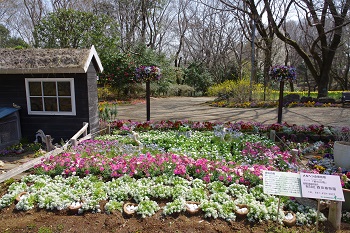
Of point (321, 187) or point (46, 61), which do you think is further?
point (46, 61)

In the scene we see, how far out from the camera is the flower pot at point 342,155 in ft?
16.1

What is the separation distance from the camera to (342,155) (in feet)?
16.3

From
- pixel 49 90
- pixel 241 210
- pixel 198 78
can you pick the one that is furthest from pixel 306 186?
pixel 198 78

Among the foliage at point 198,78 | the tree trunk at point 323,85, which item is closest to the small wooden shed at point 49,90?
the tree trunk at point 323,85

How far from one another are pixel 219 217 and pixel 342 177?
2091 millimetres

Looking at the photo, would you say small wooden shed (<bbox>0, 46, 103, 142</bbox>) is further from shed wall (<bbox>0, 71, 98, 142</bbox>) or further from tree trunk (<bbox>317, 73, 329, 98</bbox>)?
tree trunk (<bbox>317, 73, 329, 98</bbox>)

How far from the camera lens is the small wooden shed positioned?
7.16 m

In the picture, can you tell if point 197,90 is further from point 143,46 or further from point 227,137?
Answer: point 227,137

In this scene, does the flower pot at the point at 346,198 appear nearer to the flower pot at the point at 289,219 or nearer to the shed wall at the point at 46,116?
the flower pot at the point at 289,219

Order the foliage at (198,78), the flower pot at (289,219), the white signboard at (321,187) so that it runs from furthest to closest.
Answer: the foliage at (198,78)
the flower pot at (289,219)
the white signboard at (321,187)

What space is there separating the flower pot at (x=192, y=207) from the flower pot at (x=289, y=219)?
3.59 feet

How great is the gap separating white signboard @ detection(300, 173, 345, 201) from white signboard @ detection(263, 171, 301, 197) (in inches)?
3.7

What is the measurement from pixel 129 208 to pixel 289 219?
6.81 feet

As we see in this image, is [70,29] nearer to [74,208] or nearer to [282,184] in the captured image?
[74,208]
